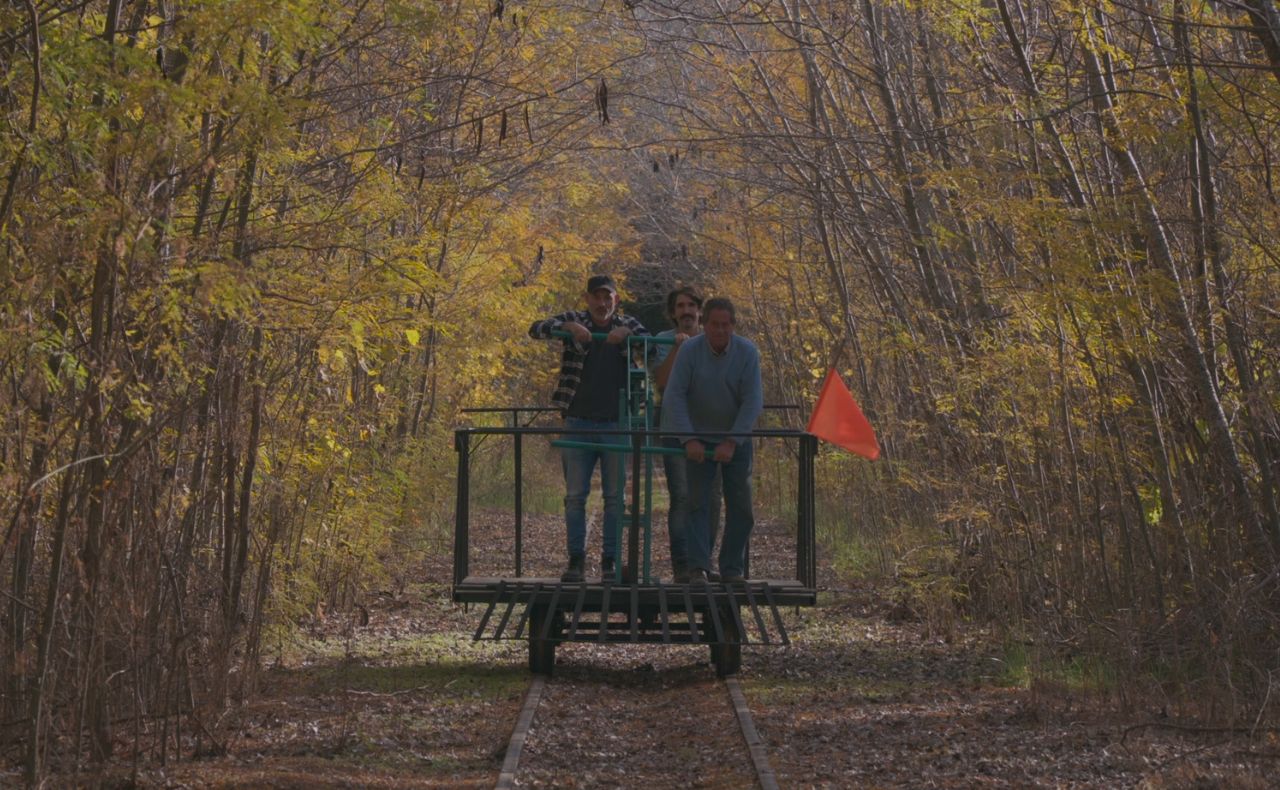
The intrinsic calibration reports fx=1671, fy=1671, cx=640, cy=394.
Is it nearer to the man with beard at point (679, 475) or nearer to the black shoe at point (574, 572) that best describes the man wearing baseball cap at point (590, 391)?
the black shoe at point (574, 572)

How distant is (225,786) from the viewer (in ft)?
23.7

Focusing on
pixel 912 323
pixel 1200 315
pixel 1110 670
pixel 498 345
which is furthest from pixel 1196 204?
pixel 498 345

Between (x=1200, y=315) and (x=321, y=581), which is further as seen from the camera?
(x=321, y=581)

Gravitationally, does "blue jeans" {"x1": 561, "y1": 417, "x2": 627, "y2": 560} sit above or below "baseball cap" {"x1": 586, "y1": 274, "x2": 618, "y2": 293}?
below

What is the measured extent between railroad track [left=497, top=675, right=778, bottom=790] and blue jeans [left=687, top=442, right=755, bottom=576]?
79 centimetres

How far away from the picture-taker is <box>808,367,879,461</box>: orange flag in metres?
10.7

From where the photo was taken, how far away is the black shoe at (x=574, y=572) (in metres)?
10.6

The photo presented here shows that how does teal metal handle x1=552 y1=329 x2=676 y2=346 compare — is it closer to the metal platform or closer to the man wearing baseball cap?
the man wearing baseball cap

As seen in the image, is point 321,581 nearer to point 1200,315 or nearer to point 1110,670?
point 1110,670

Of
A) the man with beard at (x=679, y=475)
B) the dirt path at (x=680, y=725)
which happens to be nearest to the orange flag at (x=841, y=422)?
the man with beard at (x=679, y=475)

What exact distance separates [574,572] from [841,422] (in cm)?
198

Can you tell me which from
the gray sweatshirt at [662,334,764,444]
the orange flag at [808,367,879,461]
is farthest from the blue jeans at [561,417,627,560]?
the orange flag at [808,367,879,461]

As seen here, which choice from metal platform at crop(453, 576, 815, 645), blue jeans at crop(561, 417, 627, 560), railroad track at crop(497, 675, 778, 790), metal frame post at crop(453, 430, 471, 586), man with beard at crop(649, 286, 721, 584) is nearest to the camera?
railroad track at crop(497, 675, 778, 790)

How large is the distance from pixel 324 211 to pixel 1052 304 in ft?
13.9
